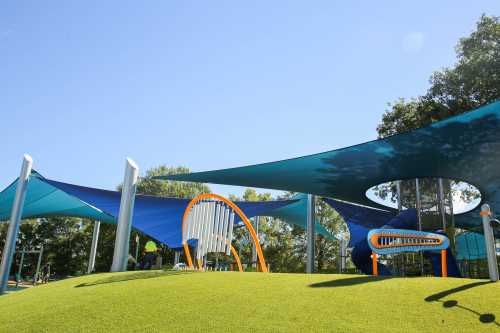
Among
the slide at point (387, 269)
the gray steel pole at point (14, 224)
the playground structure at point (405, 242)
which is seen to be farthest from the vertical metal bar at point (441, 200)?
the gray steel pole at point (14, 224)

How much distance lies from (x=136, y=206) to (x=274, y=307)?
11006 millimetres

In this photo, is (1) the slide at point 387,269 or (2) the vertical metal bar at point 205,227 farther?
(1) the slide at point 387,269

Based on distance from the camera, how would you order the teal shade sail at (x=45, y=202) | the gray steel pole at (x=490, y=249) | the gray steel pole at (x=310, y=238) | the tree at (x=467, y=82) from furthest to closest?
the tree at (x=467, y=82), the teal shade sail at (x=45, y=202), the gray steel pole at (x=310, y=238), the gray steel pole at (x=490, y=249)

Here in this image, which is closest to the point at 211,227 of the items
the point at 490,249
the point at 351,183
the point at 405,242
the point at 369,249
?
the point at 405,242

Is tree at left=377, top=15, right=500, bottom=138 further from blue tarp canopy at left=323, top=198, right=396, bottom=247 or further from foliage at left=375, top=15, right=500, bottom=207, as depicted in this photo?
blue tarp canopy at left=323, top=198, right=396, bottom=247

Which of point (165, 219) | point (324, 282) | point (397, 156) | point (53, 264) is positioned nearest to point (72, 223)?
point (53, 264)

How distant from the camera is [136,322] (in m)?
4.13

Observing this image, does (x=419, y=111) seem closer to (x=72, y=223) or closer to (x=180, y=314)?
(x=180, y=314)

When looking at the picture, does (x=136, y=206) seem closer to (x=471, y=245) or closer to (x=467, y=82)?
(x=467, y=82)

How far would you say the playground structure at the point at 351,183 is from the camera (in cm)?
848

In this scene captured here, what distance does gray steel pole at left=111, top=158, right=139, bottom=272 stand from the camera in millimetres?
9008

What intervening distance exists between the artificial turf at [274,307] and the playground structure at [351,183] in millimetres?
1213

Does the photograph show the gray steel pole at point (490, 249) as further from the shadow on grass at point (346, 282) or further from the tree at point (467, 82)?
the tree at point (467, 82)

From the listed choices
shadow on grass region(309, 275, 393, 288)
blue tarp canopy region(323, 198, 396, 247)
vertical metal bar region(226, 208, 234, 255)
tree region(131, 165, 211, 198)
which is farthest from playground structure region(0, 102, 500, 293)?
tree region(131, 165, 211, 198)
